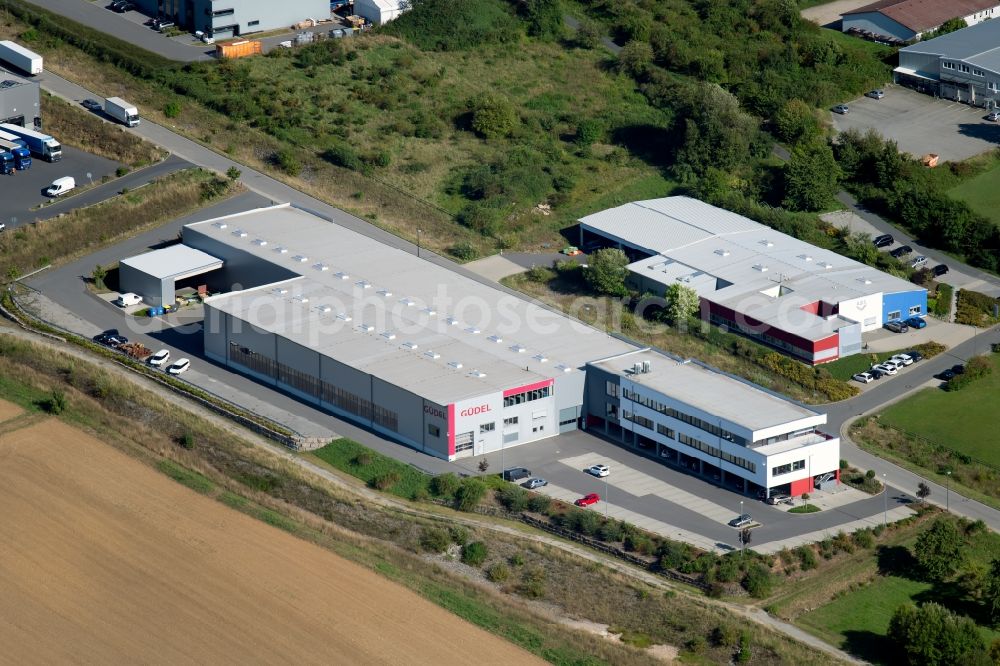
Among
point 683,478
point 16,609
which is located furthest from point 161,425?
point 683,478

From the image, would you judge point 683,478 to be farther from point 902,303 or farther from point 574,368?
point 902,303

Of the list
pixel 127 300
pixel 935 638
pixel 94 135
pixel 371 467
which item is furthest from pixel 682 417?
pixel 94 135

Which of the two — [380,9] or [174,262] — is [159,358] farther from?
[380,9]

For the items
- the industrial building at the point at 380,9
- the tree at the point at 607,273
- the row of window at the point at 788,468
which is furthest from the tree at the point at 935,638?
the industrial building at the point at 380,9

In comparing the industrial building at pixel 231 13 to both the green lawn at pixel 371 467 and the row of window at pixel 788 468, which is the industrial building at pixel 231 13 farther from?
the row of window at pixel 788 468

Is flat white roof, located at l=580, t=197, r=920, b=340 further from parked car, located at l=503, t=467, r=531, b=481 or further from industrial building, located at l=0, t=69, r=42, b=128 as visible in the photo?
industrial building, located at l=0, t=69, r=42, b=128

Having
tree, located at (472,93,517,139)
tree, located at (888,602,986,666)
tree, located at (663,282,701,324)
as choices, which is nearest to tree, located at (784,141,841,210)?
tree, located at (663,282,701,324)

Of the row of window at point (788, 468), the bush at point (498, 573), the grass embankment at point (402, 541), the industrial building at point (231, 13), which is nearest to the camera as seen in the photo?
the grass embankment at point (402, 541)
